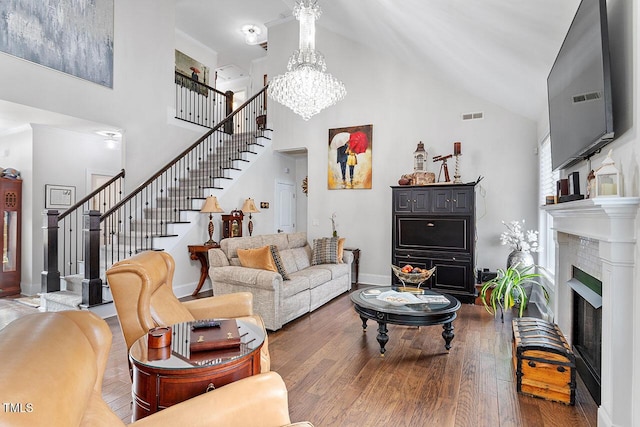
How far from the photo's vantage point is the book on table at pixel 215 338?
167 cm

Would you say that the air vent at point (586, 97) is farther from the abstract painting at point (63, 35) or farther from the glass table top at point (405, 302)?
the abstract painting at point (63, 35)

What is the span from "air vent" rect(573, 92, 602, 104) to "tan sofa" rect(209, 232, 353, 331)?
10.0 feet

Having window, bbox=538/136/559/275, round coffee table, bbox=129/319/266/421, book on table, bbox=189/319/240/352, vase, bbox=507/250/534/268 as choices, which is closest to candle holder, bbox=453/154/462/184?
window, bbox=538/136/559/275

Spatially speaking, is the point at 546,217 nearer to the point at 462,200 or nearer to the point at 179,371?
the point at 462,200

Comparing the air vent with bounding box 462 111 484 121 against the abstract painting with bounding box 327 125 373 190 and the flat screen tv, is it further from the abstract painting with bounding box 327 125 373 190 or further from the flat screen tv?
the flat screen tv

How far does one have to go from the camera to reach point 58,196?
19.1 ft

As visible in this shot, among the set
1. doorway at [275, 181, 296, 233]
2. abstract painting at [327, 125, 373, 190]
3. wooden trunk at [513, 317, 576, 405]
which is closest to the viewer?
wooden trunk at [513, 317, 576, 405]

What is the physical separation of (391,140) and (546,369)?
4480 mm

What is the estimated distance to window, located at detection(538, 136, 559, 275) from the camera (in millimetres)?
4352

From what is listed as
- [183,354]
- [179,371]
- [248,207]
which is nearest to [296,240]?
[248,207]

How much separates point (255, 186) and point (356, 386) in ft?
16.4

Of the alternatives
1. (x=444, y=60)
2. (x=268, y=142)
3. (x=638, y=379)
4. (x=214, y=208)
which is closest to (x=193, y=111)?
(x=268, y=142)

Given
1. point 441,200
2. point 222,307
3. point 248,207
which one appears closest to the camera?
point 222,307

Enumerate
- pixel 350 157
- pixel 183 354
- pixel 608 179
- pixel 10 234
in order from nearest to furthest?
pixel 183 354
pixel 608 179
pixel 10 234
pixel 350 157
